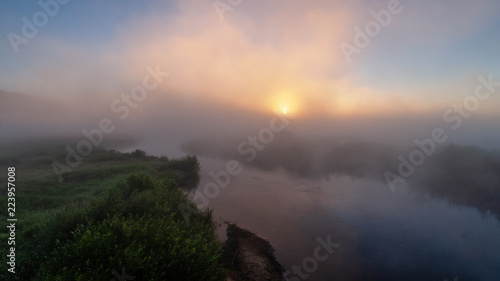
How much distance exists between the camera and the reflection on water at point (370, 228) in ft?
70.7

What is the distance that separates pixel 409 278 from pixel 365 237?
21.9ft

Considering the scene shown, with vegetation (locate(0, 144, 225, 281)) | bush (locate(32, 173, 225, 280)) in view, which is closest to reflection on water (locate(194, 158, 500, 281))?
vegetation (locate(0, 144, 225, 281))

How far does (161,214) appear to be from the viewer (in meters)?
18.2

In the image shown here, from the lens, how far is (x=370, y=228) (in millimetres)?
29188

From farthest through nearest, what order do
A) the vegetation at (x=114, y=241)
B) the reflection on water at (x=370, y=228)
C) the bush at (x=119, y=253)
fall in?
1. the reflection on water at (x=370, y=228)
2. the vegetation at (x=114, y=241)
3. the bush at (x=119, y=253)

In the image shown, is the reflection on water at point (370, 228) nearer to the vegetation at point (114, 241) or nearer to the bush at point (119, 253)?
the vegetation at point (114, 241)

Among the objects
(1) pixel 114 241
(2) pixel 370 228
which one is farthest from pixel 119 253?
(2) pixel 370 228

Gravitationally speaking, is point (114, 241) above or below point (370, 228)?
below

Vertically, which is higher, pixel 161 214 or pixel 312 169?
pixel 312 169

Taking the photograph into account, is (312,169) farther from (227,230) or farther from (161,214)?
(161,214)

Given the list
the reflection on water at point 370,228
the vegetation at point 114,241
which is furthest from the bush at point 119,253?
the reflection on water at point 370,228

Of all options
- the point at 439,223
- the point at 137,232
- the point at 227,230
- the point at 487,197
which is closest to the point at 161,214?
the point at 137,232

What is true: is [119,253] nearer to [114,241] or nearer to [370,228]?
[114,241]

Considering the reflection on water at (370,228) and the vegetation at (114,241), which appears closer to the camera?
the vegetation at (114,241)
